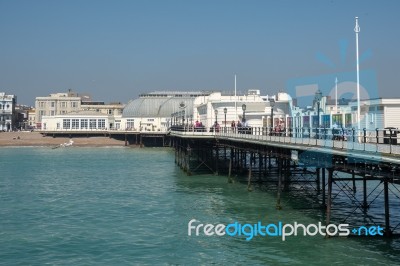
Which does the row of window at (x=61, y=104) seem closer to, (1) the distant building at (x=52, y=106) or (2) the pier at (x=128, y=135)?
(1) the distant building at (x=52, y=106)

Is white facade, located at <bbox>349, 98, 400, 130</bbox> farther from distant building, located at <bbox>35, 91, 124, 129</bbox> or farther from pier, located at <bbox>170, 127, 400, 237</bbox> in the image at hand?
distant building, located at <bbox>35, 91, 124, 129</bbox>

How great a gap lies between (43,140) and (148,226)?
9319 cm

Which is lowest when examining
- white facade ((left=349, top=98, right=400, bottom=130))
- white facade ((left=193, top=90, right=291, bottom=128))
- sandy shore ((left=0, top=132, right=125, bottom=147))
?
sandy shore ((left=0, top=132, right=125, bottom=147))

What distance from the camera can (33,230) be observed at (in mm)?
24766

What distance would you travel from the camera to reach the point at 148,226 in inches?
1002

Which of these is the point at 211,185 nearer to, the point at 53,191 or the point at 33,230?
the point at 53,191

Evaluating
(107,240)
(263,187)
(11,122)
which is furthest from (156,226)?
(11,122)

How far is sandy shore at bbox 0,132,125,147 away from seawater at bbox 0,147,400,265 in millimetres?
66725

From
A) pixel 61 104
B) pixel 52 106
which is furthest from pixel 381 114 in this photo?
pixel 61 104

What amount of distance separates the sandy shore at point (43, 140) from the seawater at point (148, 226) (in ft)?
219

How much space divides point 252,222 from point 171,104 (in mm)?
105012

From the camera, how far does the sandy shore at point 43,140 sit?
110 meters

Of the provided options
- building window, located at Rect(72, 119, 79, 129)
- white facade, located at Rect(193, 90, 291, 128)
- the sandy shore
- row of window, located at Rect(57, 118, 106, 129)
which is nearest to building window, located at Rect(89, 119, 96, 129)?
row of window, located at Rect(57, 118, 106, 129)

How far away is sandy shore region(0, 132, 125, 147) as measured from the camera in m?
110
